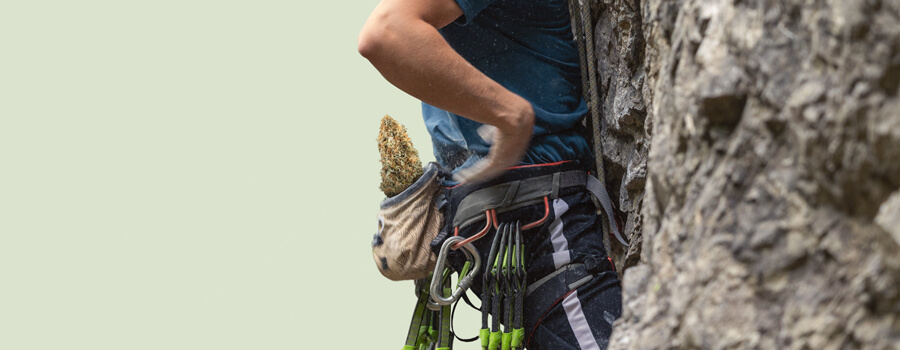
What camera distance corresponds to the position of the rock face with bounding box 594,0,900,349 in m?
0.81

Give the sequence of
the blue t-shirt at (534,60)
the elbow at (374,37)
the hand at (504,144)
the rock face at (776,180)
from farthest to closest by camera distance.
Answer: the blue t-shirt at (534,60), the hand at (504,144), the elbow at (374,37), the rock face at (776,180)

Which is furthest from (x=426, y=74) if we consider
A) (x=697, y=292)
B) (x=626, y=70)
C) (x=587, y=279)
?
(x=697, y=292)

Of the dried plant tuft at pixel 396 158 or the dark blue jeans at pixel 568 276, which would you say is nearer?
the dark blue jeans at pixel 568 276

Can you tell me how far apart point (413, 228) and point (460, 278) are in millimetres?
213

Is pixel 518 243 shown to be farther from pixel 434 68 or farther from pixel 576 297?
pixel 434 68

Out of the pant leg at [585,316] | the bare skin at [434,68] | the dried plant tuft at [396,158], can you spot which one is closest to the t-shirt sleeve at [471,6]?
the bare skin at [434,68]

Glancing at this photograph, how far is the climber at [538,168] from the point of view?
1.92 metres

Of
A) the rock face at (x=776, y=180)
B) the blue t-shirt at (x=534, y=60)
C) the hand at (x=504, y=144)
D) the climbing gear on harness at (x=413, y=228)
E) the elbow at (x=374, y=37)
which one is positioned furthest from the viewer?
the climbing gear on harness at (x=413, y=228)

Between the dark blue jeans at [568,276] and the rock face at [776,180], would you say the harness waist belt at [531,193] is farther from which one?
the rock face at [776,180]

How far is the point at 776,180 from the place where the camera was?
3.04 feet

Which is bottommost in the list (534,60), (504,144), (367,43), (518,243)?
→ (518,243)

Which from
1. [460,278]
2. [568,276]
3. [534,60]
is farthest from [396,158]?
[568,276]

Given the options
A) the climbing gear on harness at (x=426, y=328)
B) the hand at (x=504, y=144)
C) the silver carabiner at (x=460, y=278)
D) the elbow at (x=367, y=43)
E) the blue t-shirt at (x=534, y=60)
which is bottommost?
the climbing gear on harness at (x=426, y=328)

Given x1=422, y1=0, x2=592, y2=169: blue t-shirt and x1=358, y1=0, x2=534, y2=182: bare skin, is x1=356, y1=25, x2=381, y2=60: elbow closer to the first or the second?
x1=358, y1=0, x2=534, y2=182: bare skin
